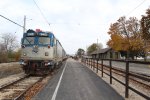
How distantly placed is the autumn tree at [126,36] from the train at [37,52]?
2011 inches

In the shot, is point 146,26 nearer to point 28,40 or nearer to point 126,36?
point 126,36

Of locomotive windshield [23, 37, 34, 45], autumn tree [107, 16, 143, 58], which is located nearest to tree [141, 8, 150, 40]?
autumn tree [107, 16, 143, 58]

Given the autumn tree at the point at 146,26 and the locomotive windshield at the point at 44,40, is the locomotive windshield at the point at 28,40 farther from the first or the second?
the autumn tree at the point at 146,26

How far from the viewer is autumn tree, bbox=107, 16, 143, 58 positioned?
239ft

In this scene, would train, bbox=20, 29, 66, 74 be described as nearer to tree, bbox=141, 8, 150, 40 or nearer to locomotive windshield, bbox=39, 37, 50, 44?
locomotive windshield, bbox=39, 37, 50, 44

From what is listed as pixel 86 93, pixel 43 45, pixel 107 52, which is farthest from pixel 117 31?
pixel 86 93

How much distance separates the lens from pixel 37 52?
76.3 feet

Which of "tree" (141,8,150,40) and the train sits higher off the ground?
"tree" (141,8,150,40)

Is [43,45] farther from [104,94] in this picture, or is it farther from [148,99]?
[148,99]

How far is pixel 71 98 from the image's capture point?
11.1 metres

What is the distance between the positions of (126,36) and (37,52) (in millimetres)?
56800

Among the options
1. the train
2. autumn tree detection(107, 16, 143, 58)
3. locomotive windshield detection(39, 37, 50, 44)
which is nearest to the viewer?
the train

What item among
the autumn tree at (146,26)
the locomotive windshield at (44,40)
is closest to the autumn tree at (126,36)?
the autumn tree at (146,26)

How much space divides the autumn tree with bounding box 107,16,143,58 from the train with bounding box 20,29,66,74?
5107 cm
